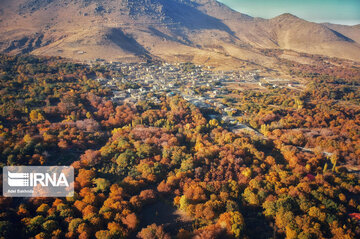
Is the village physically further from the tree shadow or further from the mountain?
the tree shadow

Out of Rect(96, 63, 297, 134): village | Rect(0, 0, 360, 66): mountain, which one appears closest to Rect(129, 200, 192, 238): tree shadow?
Rect(96, 63, 297, 134): village

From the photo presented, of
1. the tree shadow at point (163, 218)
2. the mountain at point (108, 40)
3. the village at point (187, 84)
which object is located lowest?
the tree shadow at point (163, 218)

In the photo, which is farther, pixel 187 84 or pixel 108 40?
pixel 108 40

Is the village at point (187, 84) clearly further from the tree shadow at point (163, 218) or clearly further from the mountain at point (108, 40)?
the tree shadow at point (163, 218)

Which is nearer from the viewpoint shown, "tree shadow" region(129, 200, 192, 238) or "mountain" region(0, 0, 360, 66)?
"tree shadow" region(129, 200, 192, 238)

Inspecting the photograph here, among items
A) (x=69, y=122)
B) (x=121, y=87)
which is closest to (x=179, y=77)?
(x=121, y=87)

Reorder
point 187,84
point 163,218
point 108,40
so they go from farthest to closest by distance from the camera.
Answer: point 108,40
point 187,84
point 163,218

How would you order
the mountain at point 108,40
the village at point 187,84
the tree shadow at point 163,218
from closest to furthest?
1. the tree shadow at point 163,218
2. the village at point 187,84
3. the mountain at point 108,40

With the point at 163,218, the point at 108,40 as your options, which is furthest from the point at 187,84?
the point at 108,40

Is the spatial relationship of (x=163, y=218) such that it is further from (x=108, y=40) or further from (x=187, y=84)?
(x=108, y=40)

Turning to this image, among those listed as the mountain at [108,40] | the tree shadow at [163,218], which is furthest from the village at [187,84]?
the tree shadow at [163,218]

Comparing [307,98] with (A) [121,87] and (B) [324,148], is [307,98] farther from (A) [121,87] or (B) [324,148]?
(A) [121,87]
